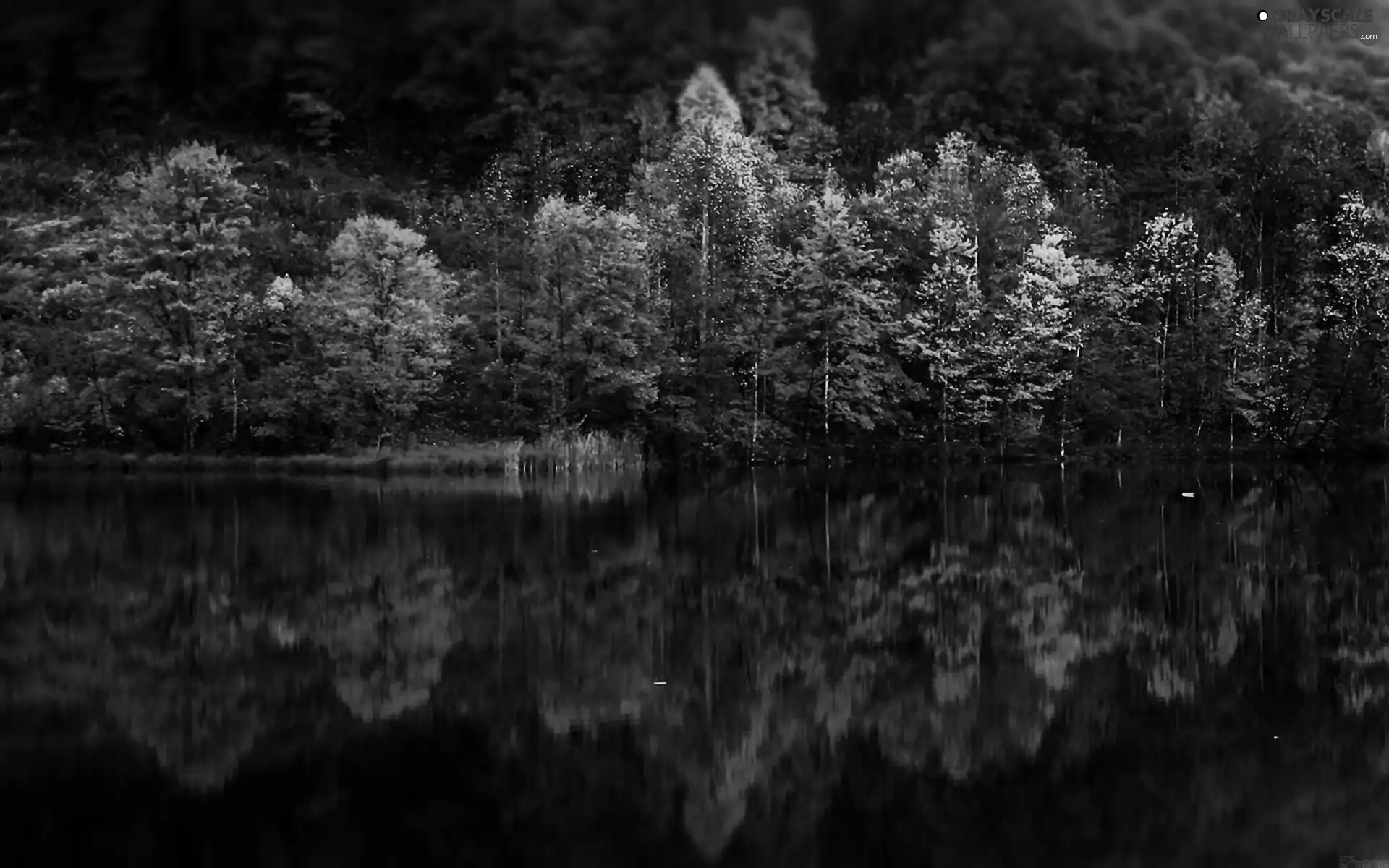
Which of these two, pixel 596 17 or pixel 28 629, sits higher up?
pixel 596 17

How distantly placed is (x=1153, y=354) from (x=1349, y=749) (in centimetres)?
4299

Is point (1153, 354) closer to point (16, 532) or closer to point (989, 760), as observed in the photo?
point (16, 532)

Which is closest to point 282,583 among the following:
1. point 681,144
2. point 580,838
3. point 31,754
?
point 31,754

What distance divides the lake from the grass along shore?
16.7 metres

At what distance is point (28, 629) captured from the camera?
15836 millimetres

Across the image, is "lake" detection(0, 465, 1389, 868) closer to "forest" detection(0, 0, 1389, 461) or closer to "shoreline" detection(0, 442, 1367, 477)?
"shoreline" detection(0, 442, 1367, 477)

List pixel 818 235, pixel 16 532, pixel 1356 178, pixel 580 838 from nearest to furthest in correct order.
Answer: pixel 580 838 < pixel 16 532 < pixel 818 235 < pixel 1356 178

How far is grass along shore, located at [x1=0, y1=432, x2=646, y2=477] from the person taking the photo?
136 ft

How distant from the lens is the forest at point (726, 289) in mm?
43781

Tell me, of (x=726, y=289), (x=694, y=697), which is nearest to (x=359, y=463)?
(x=726, y=289)

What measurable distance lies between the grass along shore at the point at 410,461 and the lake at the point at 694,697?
16.7 m

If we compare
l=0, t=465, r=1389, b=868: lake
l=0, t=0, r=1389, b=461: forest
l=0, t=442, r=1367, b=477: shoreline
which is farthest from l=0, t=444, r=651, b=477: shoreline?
l=0, t=465, r=1389, b=868: lake

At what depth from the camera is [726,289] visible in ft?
157

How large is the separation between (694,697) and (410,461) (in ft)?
103
